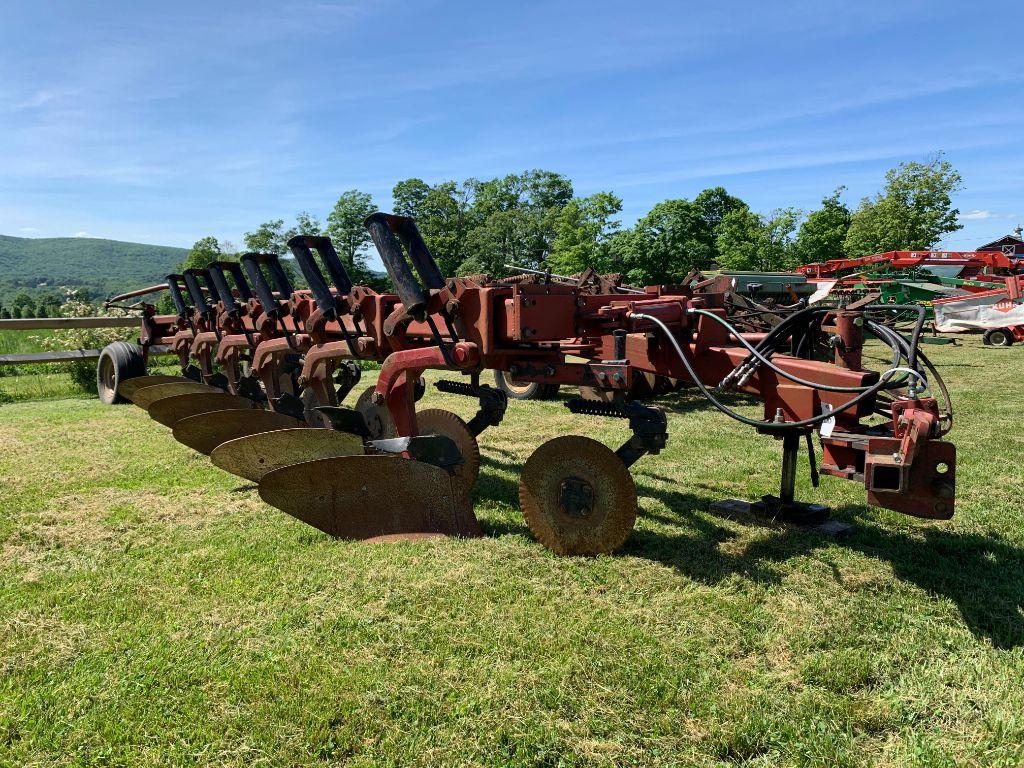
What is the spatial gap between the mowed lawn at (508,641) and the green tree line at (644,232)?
27579mm

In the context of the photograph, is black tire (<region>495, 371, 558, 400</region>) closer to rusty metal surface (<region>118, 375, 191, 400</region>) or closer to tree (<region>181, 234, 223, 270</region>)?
rusty metal surface (<region>118, 375, 191, 400</region>)

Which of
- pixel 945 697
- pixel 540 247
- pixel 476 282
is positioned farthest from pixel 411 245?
pixel 540 247

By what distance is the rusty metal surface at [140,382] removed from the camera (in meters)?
7.16

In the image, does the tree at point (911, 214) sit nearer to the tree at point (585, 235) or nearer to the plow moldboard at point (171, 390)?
the tree at point (585, 235)

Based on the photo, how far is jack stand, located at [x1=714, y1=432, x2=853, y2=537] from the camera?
14.3 feet

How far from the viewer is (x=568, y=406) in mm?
4707

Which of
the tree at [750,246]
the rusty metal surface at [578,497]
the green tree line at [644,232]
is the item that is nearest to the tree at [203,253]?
the green tree line at [644,232]

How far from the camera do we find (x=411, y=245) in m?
4.80

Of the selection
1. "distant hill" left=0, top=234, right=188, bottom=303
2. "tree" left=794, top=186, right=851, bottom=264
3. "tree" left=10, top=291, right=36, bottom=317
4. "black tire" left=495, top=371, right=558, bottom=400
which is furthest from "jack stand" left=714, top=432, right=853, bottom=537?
"distant hill" left=0, top=234, right=188, bottom=303

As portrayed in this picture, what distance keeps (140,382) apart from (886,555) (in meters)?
7.24

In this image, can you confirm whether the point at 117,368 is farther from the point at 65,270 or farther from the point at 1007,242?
the point at 65,270

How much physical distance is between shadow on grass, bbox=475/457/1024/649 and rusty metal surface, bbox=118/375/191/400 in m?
4.56

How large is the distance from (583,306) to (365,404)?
2007mm

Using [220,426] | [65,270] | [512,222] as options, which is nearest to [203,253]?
[512,222]
